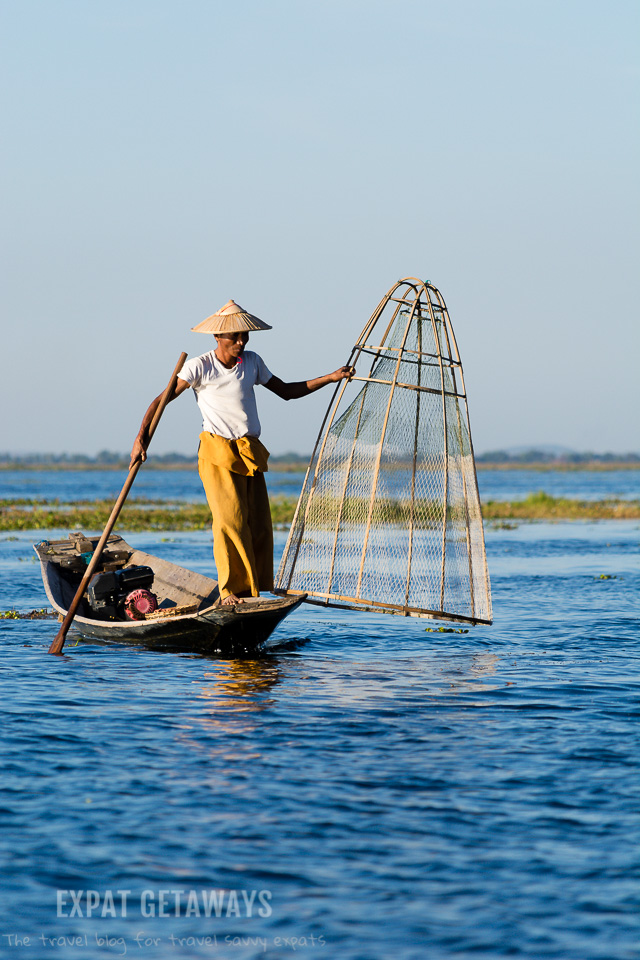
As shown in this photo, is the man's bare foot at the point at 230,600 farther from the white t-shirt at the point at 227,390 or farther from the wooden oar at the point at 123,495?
the white t-shirt at the point at 227,390

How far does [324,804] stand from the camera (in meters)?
4.89

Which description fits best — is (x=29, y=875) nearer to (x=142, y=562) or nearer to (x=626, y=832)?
(x=626, y=832)

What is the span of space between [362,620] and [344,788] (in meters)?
6.83

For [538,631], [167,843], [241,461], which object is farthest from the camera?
[538,631]

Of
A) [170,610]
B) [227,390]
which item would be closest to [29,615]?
[170,610]

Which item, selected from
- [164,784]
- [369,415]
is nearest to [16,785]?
[164,784]

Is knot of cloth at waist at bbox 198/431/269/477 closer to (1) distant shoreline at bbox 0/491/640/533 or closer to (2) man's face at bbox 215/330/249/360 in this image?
(2) man's face at bbox 215/330/249/360

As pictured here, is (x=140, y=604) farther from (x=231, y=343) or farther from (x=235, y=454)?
(x=231, y=343)

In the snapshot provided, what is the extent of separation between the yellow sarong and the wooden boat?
25 cm

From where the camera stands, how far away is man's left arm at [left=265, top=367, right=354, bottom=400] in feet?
26.3

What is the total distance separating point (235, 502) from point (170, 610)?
131cm

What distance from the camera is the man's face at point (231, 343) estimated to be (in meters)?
7.80

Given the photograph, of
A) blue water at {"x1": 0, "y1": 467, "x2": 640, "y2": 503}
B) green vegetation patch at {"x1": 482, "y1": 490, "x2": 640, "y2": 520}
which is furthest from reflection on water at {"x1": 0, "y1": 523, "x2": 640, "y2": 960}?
blue water at {"x1": 0, "y1": 467, "x2": 640, "y2": 503}

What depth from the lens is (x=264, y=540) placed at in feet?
27.1
